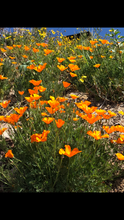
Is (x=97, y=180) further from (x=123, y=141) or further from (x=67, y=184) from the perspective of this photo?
(x=123, y=141)

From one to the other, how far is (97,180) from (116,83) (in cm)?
186

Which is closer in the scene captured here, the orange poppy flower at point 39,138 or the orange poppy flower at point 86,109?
the orange poppy flower at point 39,138

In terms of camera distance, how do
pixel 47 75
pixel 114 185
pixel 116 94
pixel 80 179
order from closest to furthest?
1. pixel 80 179
2. pixel 114 185
3. pixel 116 94
4. pixel 47 75

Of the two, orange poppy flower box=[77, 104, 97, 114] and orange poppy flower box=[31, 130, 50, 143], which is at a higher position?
orange poppy flower box=[77, 104, 97, 114]

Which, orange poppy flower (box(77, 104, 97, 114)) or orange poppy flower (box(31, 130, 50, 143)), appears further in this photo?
orange poppy flower (box(77, 104, 97, 114))

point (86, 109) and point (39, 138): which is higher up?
point (86, 109)

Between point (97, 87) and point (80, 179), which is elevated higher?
point (97, 87)

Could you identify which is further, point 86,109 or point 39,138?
point 86,109

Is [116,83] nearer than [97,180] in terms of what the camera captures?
No

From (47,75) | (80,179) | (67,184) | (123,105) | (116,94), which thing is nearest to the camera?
(67,184)

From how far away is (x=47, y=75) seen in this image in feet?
11.7

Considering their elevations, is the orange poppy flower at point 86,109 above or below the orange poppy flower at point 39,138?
above

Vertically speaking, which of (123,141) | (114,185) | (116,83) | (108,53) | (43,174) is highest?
(108,53)

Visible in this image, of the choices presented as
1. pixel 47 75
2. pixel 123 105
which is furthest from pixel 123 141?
pixel 47 75
